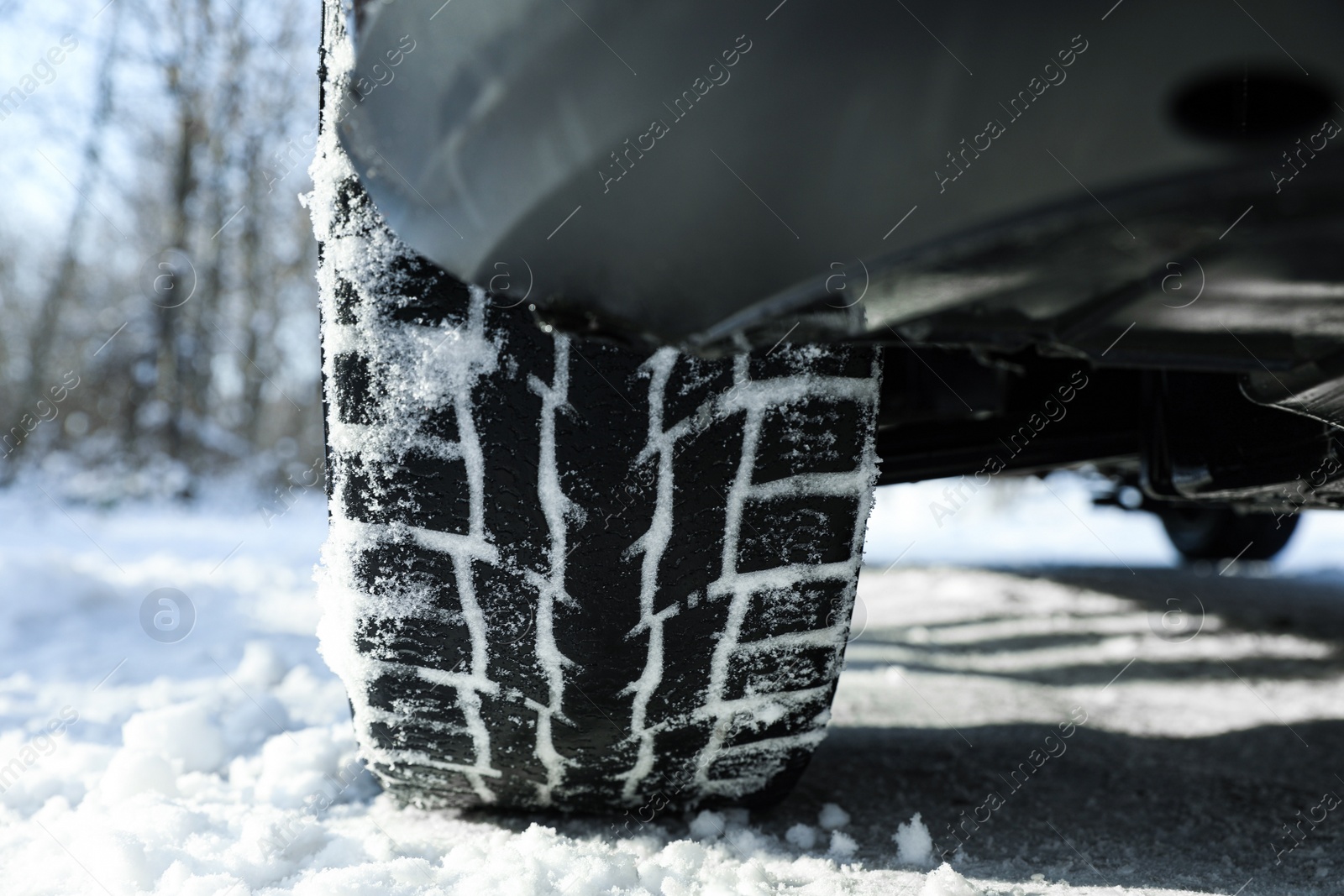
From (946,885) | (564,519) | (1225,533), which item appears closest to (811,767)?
(946,885)

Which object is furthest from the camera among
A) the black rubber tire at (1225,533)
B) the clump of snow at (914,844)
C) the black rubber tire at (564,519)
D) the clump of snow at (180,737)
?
the black rubber tire at (1225,533)

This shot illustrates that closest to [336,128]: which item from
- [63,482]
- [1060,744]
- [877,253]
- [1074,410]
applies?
[877,253]

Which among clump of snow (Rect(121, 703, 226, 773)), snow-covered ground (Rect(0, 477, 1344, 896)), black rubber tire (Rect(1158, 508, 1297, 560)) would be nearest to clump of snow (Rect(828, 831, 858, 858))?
snow-covered ground (Rect(0, 477, 1344, 896))

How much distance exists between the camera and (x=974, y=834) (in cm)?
81

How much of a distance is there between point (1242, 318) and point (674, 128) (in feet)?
1.00

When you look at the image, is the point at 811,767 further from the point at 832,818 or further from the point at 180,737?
the point at 180,737

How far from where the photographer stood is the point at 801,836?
792 millimetres

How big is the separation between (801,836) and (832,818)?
61 millimetres

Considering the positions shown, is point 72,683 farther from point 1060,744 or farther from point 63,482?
point 63,482

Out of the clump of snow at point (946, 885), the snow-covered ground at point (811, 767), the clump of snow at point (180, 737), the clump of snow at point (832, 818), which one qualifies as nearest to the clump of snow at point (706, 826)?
the snow-covered ground at point (811, 767)

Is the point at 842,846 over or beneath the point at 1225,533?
beneath

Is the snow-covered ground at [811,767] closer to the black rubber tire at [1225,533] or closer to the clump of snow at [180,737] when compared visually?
the clump of snow at [180,737]

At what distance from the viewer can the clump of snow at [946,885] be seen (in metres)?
0.63

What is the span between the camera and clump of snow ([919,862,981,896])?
629 millimetres
